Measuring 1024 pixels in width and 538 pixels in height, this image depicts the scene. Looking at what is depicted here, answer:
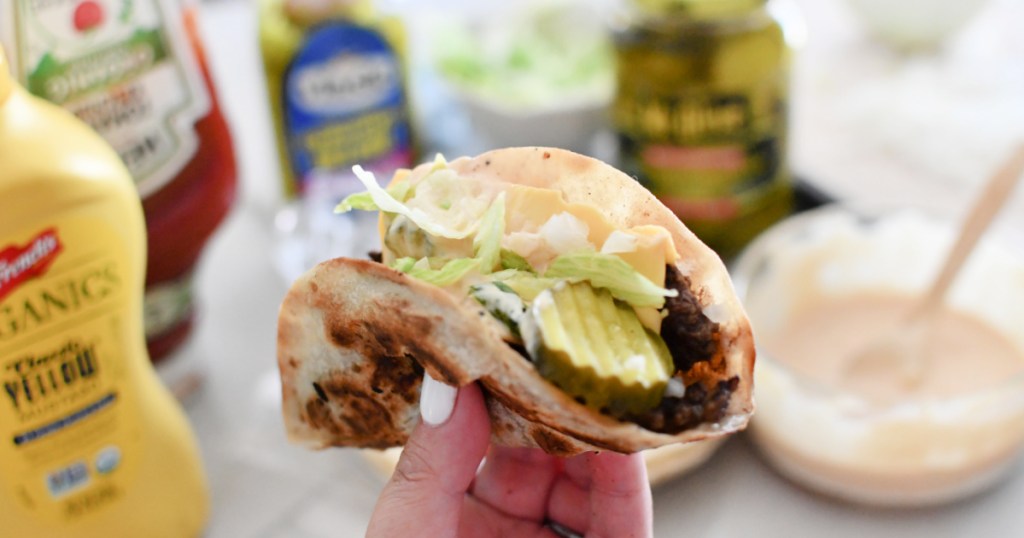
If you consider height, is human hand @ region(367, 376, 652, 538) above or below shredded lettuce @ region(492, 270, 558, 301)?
below

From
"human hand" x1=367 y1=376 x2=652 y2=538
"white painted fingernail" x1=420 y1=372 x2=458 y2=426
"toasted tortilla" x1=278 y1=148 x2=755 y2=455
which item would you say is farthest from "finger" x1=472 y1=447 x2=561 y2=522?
"white painted fingernail" x1=420 y1=372 x2=458 y2=426

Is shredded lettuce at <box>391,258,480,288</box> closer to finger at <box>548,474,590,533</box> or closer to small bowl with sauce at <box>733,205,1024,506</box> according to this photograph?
finger at <box>548,474,590,533</box>

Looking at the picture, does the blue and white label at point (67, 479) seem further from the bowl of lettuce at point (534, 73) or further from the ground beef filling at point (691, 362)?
the bowl of lettuce at point (534, 73)

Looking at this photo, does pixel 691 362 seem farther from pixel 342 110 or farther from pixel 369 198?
pixel 342 110

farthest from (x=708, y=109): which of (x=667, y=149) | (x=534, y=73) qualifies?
(x=534, y=73)

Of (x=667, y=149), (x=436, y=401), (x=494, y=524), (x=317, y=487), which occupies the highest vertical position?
(x=436, y=401)

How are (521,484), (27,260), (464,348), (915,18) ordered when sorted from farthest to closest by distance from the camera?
(915,18)
(521,484)
(27,260)
(464,348)
